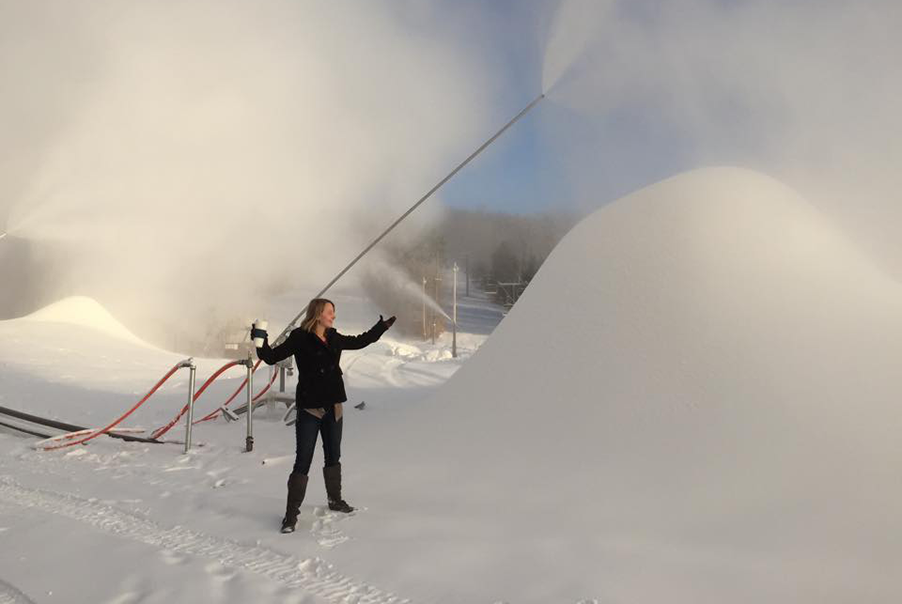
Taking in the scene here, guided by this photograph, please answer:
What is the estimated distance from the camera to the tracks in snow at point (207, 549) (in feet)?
9.44

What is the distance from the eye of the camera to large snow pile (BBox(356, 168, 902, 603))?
3111mm

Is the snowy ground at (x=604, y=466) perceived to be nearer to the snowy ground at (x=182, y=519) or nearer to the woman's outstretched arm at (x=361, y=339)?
the snowy ground at (x=182, y=519)

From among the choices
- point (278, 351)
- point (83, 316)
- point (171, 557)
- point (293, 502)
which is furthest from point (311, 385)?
point (83, 316)

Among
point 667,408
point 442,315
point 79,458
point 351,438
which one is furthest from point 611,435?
point 442,315

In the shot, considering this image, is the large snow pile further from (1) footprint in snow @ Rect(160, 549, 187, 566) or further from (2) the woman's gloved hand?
(2) the woman's gloved hand

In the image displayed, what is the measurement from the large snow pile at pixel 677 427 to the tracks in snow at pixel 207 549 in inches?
12.0

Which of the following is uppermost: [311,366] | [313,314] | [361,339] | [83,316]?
[83,316]

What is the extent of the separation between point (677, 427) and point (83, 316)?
95.1ft

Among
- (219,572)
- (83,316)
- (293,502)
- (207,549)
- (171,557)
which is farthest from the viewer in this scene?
(83,316)

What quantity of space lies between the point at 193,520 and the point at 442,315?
128ft

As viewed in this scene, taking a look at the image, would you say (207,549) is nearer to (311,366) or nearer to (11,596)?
(11,596)

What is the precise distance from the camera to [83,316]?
26578 millimetres

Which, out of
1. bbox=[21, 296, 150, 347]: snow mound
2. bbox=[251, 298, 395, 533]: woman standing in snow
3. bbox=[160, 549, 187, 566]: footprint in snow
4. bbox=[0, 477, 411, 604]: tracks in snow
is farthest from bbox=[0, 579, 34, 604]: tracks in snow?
bbox=[21, 296, 150, 347]: snow mound

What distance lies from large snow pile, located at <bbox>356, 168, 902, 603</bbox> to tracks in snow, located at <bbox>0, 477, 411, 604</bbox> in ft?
1.00
